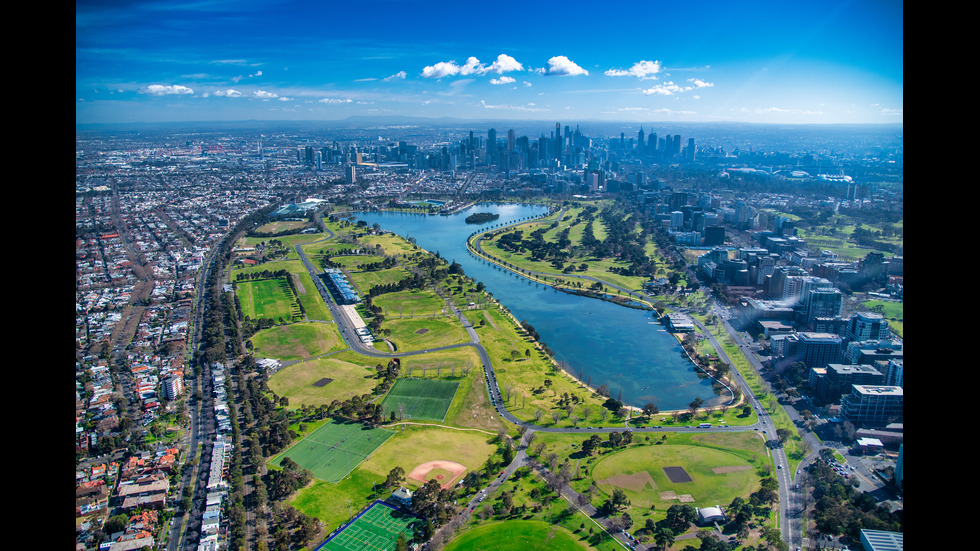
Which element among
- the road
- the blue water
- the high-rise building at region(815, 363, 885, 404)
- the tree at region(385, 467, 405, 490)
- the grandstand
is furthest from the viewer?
the grandstand

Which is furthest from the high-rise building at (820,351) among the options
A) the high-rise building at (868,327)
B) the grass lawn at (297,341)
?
the grass lawn at (297,341)

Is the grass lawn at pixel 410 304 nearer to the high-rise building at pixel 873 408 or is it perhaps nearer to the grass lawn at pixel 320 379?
the grass lawn at pixel 320 379

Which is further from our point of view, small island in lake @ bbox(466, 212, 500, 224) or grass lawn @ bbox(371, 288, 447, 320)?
small island in lake @ bbox(466, 212, 500, 224)

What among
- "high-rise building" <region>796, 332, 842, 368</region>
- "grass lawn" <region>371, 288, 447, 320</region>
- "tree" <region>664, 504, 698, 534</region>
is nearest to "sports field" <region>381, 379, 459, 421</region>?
"grass lawn" <region>371, 288, 447, 320</region>

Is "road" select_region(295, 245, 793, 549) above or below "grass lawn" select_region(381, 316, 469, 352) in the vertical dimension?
below

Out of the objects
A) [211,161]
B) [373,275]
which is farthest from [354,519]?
[211,161]

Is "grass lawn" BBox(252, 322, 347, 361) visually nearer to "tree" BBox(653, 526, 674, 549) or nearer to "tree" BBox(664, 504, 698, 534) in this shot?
"tree" BBox(664, 504, 698, 534)
